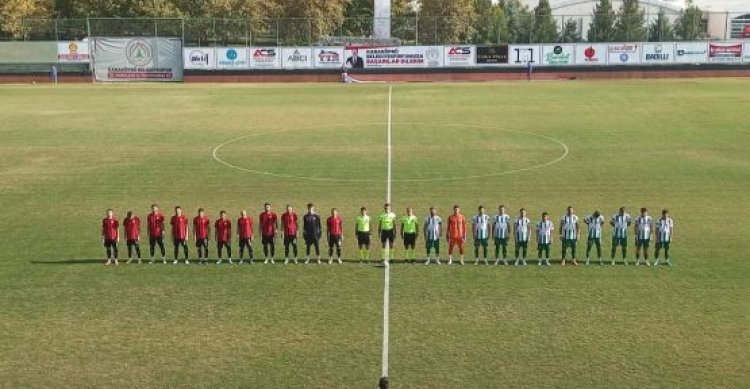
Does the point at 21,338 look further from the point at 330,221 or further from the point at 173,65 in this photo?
the point at 173,65

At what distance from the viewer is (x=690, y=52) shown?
5847 cm

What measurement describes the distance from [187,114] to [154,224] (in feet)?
81.9

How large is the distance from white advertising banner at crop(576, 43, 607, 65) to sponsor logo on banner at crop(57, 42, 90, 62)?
34377 mm

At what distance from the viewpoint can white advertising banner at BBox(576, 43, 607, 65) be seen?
193 ft

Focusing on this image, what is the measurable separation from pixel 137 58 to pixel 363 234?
46000 mm

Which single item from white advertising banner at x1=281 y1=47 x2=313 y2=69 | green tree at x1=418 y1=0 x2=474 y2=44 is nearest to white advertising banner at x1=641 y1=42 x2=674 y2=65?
green tree at x1=418 y1=0 x2=474 y2=44

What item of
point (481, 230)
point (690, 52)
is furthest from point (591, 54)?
point (481, 230)

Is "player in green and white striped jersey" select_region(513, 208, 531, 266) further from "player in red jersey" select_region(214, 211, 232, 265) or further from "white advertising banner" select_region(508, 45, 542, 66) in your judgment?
"white advertising banner" select_region(508, 45, 542, 66)

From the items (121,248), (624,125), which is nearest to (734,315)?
(121,248)

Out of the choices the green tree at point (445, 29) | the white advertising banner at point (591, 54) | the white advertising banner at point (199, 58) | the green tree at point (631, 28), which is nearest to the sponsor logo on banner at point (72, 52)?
the white advertising banner at point (199, 58)

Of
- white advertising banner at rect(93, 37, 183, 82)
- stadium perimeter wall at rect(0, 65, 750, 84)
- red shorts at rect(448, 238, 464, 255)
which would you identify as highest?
white advertising banner at rect(93, 37, 183, 82)

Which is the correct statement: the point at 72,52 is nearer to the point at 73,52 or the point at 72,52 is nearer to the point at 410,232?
the point at 73,52

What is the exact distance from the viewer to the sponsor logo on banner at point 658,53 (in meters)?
58.3

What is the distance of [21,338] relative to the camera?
545 inches
